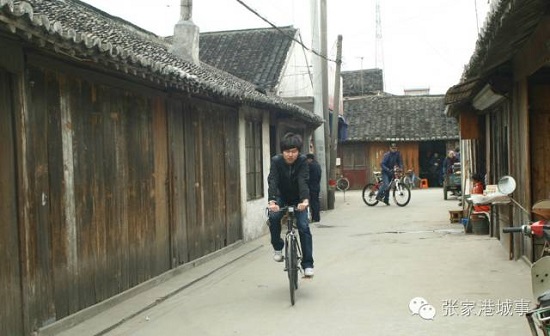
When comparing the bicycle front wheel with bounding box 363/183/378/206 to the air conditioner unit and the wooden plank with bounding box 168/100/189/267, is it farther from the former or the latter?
the wooden plank with bounding box 168/100/189/267

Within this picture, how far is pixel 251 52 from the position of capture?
22969 millimetres

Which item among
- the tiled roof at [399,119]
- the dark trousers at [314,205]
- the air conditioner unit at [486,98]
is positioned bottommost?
the dark trousers at [314,205]

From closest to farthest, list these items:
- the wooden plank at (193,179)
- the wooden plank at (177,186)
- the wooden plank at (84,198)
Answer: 1. the wooden plank at (84,198)
2. the wooden plank at (177,186)
3. the wooden plank at (193,179)

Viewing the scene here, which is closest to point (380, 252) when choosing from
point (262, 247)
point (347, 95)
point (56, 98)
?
point (262, 247)

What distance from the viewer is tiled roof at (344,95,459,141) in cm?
3167

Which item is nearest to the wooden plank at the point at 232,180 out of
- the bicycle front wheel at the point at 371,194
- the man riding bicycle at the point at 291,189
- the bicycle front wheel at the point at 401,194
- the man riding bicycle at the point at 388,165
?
the man riding bicycle at the point at 291,189

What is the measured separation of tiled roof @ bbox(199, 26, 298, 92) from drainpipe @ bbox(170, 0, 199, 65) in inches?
295

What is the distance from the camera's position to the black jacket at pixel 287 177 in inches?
287

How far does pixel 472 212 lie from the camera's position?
40.3 feet

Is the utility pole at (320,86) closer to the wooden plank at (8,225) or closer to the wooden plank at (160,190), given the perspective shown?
the wooden plank at (160,190)

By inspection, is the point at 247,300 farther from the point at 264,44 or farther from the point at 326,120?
the point at 264,44

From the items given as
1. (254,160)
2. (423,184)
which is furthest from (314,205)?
(423,184)

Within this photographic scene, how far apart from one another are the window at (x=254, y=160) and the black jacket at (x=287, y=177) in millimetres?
5329

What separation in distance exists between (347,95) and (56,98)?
126 ft
